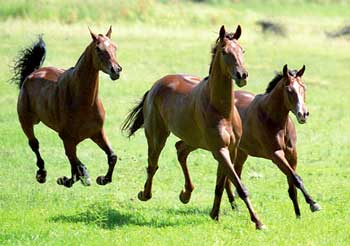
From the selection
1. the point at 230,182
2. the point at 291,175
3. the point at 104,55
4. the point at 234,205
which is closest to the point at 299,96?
the point at 291,175

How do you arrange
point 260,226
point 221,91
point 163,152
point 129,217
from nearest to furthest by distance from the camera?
point 260,226
point 221,91
point 129,217
point 163,152

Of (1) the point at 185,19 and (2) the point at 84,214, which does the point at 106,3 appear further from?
(2) the point at 84,214

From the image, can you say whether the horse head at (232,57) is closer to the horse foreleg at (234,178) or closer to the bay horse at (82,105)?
the horse foreleg at (234,178)

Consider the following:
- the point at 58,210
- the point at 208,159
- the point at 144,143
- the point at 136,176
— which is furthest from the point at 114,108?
the point at 58,210

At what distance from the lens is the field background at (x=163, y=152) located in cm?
1008

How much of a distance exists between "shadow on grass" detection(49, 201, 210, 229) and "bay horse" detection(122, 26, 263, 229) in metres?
0.38

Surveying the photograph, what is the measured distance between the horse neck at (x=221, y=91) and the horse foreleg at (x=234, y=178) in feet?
1.44

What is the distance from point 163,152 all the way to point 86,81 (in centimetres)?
668

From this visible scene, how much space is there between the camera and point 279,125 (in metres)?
11.7

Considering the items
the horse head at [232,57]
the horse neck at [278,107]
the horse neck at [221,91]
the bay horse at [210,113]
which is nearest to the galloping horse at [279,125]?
the horse neck at [278,107]

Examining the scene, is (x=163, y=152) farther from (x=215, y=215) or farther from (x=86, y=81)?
(x=215, y=215)

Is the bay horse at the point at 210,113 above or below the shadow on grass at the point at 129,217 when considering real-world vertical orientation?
above

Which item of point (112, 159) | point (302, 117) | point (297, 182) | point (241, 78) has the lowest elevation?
point (112, 159)

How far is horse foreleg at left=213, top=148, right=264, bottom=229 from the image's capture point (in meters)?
10.0
